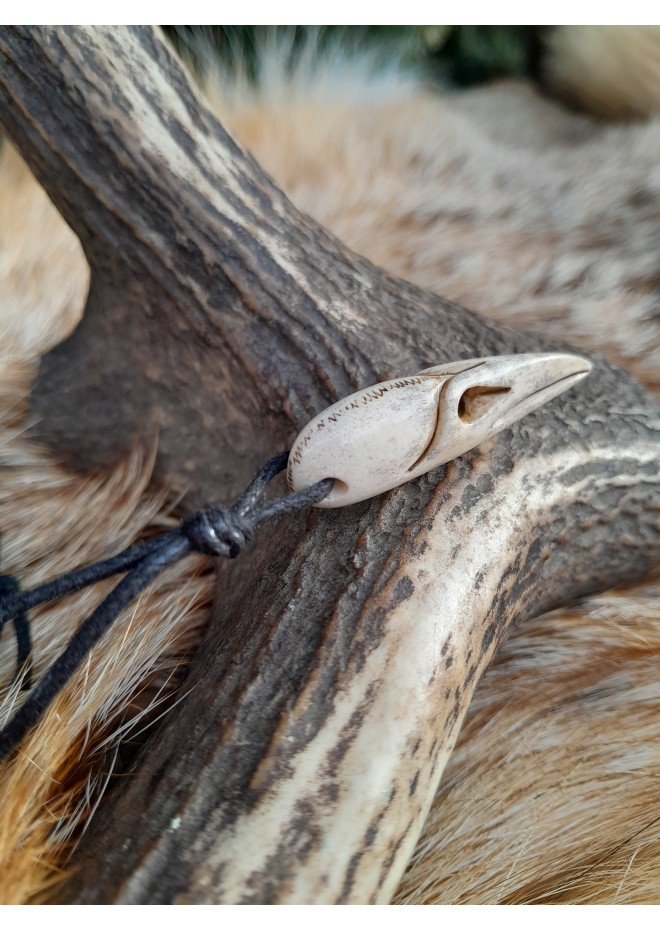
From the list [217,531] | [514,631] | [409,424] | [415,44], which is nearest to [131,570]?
[217,531]

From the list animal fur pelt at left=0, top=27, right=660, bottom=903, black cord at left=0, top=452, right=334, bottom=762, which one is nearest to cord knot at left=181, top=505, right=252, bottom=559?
black cord at left=0, top=452, right=334, bottom=762

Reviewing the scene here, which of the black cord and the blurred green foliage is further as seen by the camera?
the blurred green foliage

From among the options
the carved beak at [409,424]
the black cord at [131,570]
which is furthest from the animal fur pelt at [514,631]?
the carved beak at [409,424]

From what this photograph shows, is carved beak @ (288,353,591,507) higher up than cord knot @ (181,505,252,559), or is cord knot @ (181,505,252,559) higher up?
cord knot @ (181,505,252,559)

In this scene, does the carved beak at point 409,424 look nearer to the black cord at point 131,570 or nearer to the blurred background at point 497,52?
the black cord at point 131,570

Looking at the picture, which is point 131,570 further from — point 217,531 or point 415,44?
point 415,44

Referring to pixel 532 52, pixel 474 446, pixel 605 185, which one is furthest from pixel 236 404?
pixel 532 52

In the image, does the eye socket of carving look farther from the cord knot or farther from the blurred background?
the blurred background
